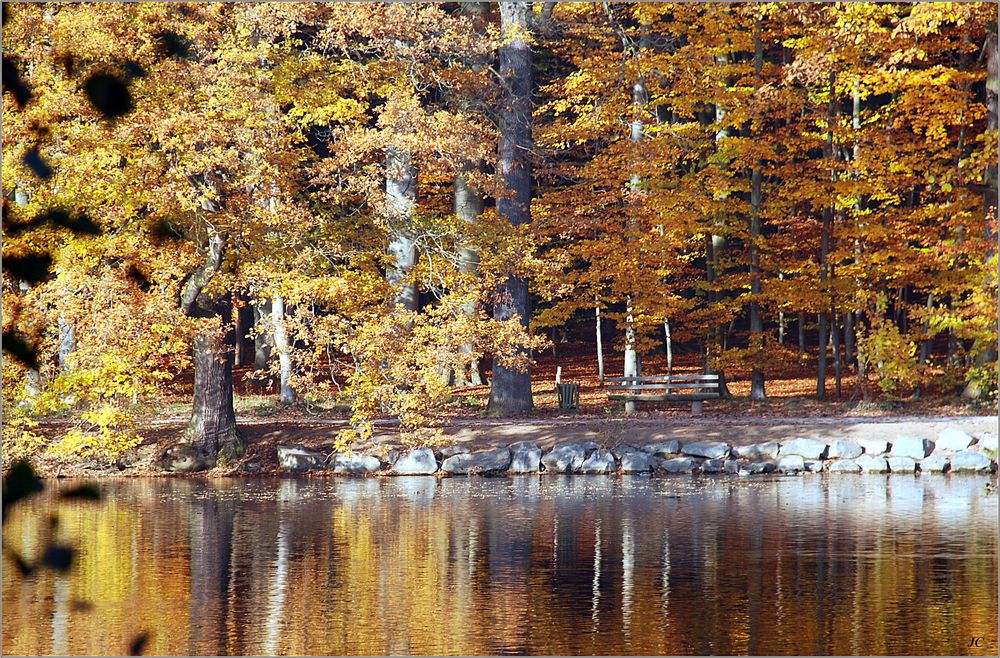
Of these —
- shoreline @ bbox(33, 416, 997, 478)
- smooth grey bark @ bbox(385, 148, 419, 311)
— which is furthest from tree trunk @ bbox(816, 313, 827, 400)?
smooth grey bark @ bbox(385, 148, 419, 311)

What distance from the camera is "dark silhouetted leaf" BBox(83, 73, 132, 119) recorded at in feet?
7.00

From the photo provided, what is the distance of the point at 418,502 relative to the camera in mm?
18359

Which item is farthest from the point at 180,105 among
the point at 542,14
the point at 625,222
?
the point at 625,222

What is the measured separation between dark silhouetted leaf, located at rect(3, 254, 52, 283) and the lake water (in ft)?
17.5

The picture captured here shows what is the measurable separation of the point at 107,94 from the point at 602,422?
861 inches

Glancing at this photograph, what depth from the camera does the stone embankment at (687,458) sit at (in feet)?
69.8

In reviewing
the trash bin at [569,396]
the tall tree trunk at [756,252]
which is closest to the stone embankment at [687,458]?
the trash bin at [569,396]

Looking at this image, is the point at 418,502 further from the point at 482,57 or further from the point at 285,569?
the point at 482,57

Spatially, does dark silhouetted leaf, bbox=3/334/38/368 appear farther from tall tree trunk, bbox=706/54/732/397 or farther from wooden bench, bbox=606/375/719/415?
tall tree trunk, bbox=706/54/732/397

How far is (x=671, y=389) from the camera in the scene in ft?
86.6

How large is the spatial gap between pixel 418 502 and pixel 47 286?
624cm

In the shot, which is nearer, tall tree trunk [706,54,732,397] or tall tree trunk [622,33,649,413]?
tall tree trunk [622,33,649,413]

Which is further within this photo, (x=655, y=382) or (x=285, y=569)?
(x=655, y=382)

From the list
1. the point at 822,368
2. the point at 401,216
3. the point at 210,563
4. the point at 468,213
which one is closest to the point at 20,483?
the point at 210,563
